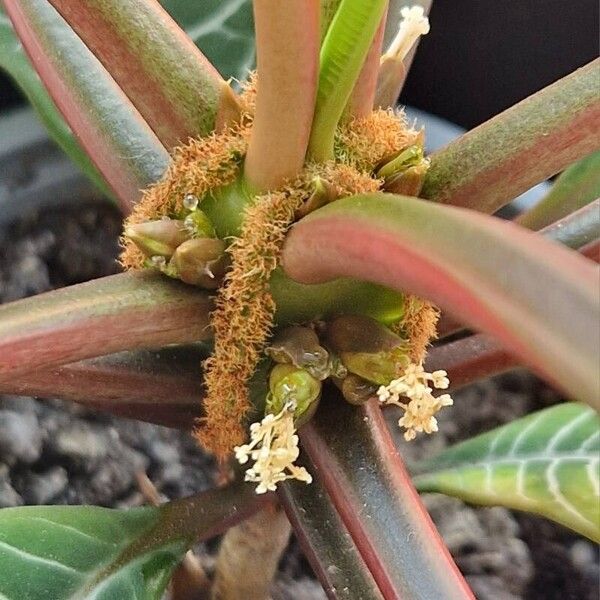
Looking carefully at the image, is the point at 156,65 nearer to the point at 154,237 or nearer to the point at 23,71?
the point at 154,237

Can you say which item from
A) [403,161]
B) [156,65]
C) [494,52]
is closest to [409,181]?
[403,161]

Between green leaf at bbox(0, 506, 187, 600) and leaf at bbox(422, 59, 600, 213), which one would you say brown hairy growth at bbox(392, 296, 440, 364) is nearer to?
leaf at bbox(422, 59, 600, 213)

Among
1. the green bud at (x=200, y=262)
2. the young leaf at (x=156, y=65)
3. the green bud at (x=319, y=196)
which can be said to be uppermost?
the young leaf at (x=156, y=65)

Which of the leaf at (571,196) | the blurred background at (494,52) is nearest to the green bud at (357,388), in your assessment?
the leaf at (571,196)

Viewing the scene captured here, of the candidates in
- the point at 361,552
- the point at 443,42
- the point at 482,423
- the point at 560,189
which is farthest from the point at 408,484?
the point at 443,42

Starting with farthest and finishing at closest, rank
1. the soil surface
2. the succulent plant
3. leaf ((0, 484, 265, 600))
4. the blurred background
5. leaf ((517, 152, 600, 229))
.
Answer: the blurred background, the soil surface, leaf ((517, 152, 600, 229)), leaf ((0, 484, 265, 600)), the succulent plant

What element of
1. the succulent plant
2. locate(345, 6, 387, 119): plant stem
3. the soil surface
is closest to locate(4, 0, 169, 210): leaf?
the succulent plant

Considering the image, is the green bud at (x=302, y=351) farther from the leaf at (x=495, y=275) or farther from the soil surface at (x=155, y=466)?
the soil surface at (x=155, y=466)
